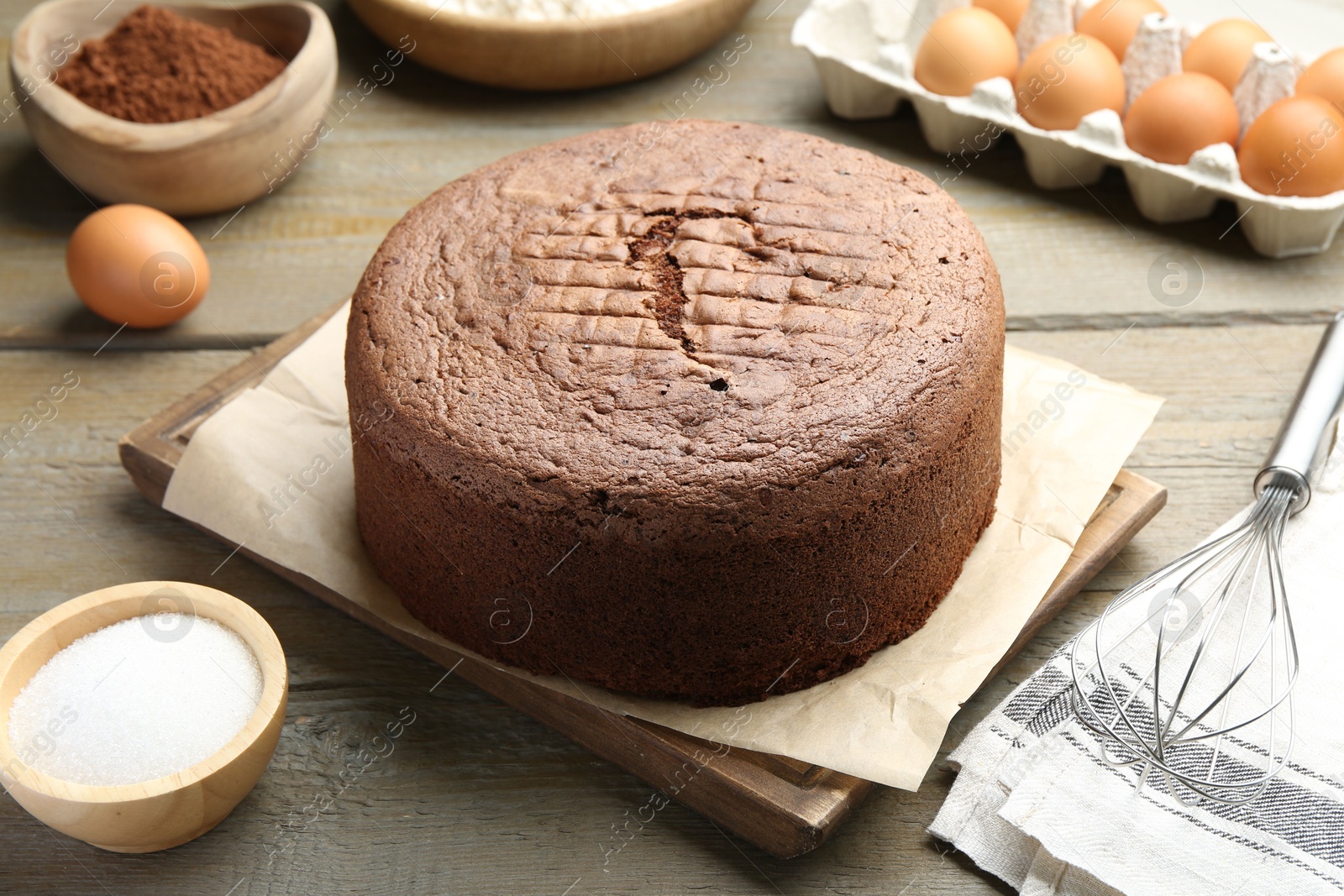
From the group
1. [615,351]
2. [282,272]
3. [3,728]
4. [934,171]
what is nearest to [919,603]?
[615,351]

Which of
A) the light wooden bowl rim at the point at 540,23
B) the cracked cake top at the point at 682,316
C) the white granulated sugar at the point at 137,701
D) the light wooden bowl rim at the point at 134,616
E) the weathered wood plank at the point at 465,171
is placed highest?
the cracked cake top at the point at 682,316

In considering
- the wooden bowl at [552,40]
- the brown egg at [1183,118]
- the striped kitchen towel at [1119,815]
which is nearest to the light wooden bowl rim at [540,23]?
the wooden bowl at [552,40]

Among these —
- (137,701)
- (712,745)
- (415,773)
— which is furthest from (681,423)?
(137,701)

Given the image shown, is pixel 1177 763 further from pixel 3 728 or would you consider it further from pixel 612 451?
pixel 3 728

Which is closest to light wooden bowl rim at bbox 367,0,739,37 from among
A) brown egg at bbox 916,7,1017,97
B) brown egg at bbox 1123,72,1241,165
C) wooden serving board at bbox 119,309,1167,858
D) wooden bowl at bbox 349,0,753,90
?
wooden bowl at bbox 349,0,753,90

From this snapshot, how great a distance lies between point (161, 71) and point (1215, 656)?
1549 mm

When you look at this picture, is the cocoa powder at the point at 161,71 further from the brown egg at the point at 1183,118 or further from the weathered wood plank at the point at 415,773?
the brown egg at the point at 1183,118

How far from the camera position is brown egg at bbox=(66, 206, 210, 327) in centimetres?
150

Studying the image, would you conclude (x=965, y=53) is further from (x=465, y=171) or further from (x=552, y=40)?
(x=465, y=171)

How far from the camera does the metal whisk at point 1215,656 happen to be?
3.56ft

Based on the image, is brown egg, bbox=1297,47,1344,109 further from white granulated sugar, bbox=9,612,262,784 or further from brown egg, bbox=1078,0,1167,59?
white granulated sugar, bbox=9,612,262,784

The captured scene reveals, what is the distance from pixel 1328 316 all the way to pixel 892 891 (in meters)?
1.04

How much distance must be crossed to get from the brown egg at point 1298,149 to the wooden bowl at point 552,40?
32.4 inches

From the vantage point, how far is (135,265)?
1515 millimetres
